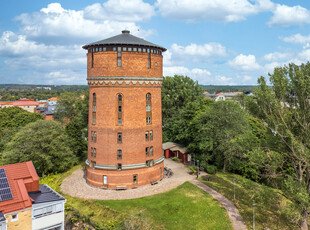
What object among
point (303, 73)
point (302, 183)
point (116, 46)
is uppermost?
point (116, 46)

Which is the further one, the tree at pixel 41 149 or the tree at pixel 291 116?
the tree at pixel 41 149

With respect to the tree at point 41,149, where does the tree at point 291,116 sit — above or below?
above

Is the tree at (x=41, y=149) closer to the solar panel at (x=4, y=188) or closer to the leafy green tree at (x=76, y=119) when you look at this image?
the leafy green tree at (x=76, y=119)

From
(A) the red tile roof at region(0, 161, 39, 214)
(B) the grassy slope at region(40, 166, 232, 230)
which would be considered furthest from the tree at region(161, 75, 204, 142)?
(A) the red tile roof at region(0, 161, 39, 214)

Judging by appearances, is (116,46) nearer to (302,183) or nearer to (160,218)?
(160,218)

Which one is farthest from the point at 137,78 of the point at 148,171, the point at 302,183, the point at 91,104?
the point at 302,183

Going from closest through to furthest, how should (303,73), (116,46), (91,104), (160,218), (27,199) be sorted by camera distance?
(27,199) < (303,73) < (160,218) < (116,46) < (91,104)

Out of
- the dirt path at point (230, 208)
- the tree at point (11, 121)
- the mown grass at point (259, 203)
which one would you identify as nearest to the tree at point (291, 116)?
the mown grass at point (259, 203)
